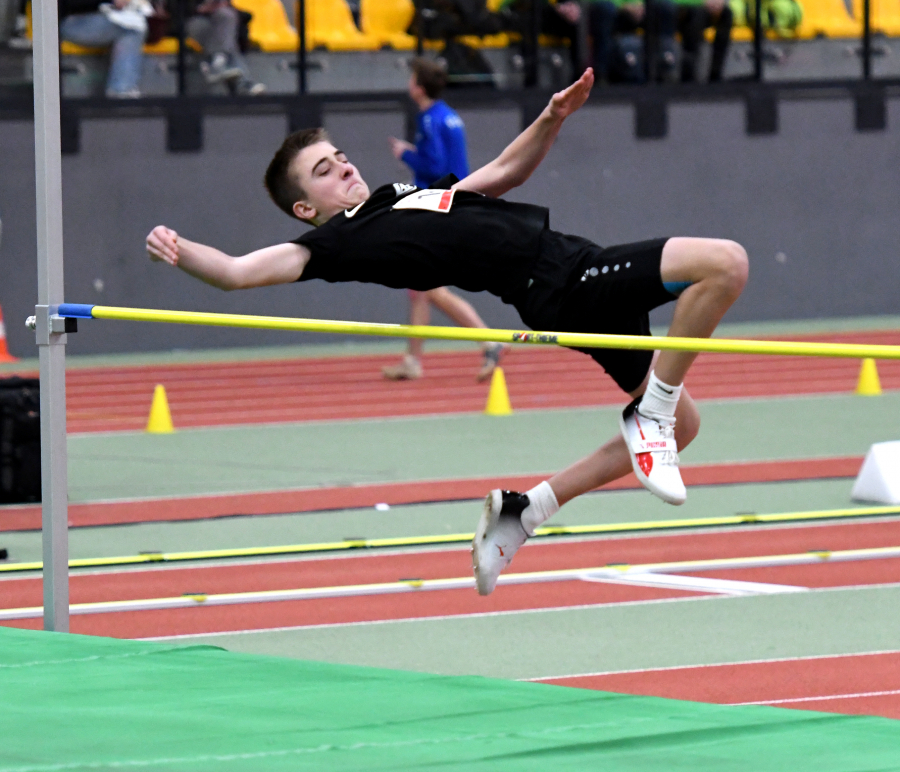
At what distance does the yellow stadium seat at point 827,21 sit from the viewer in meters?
16.3

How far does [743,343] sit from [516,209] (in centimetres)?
110

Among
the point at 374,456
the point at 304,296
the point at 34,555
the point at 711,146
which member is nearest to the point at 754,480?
the point at 374,456

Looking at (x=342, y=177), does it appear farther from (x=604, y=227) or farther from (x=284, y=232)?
(x=604, y=227)

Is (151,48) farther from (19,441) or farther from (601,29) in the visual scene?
(19,441)

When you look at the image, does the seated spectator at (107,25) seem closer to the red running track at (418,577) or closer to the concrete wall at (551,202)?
the concrete wall at (551,202)

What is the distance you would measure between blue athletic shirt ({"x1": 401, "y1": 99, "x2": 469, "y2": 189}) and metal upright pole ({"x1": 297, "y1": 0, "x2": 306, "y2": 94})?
3654mm

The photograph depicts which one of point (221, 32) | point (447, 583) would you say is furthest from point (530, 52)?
point (447, 583)

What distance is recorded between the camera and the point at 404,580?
6039mm

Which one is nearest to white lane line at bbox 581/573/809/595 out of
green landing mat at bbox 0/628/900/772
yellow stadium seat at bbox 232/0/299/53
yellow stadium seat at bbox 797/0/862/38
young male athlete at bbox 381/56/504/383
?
green landing mat at bbox 0/628/900/772

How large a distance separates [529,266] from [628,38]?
36.6 feet

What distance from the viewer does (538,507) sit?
5.09 meters

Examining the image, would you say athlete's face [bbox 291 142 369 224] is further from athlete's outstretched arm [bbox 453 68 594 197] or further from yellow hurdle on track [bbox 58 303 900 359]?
yellow hurdle on track [bbox 58 303 900 359]

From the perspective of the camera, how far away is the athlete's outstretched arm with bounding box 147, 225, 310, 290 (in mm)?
4363

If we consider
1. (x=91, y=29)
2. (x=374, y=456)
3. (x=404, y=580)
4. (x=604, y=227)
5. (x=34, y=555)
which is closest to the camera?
(x=404, y=580)
